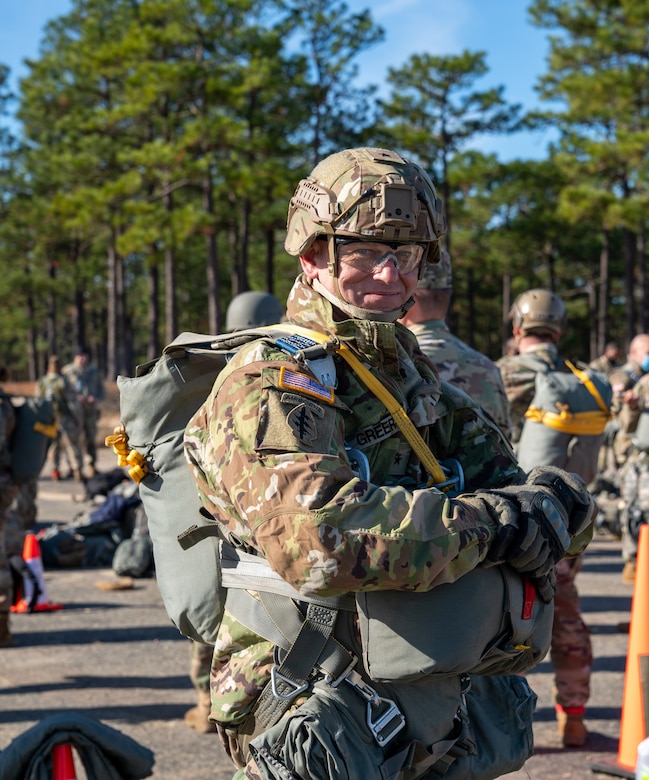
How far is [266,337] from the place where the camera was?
8.01ft

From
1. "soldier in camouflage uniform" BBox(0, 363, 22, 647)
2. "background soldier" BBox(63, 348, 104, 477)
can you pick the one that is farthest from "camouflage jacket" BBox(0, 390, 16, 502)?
"background soldier" BBox(63, 348, 104, 477)

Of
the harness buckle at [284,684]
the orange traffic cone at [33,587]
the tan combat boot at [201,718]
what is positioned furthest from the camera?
the orange traffic cone at [33,587]

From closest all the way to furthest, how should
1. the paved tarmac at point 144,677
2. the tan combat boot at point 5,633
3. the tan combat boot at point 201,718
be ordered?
the paved tarmac at point 144,677 < the tan combat boot at point 201,718 < the tan combat boot at point 5,633

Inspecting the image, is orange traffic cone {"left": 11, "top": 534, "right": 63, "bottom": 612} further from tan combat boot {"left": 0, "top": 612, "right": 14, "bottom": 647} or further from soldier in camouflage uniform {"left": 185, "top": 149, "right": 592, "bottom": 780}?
soldier in camouflage uniform {"left": 185, "top": 149, "right": 592, "bottom": 780}

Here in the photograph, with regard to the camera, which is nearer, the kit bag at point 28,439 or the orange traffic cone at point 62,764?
the orange traffic cone at point 62,764

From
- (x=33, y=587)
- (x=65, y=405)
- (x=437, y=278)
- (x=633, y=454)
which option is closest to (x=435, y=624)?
(x=437, y=278)

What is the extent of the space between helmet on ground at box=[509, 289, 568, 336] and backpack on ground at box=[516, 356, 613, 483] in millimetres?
209

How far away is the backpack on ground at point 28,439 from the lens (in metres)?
7.07

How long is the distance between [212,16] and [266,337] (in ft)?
103

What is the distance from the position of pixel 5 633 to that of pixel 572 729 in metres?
4.16

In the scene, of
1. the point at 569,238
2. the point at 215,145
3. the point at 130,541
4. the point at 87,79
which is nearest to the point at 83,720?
the point at 130,541

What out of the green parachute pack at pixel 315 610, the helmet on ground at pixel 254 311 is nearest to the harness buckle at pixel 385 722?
the green parachute pack at pixel 315 610

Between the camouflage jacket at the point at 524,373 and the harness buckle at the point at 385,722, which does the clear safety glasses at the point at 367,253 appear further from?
the camouflage jacket at the point at 524,373

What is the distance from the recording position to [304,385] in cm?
228
